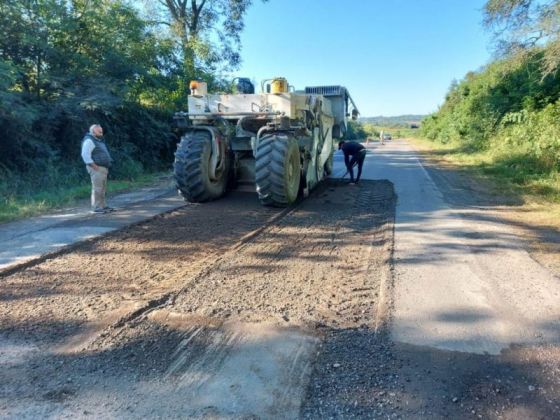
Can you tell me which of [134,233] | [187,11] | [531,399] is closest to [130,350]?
[531,399]

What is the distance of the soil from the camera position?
2.66 meters

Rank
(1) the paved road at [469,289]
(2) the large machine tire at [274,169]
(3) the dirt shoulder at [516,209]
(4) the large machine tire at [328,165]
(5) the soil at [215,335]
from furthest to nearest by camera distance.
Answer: (4) the large machine tire at [328,165] → (2) the large machine tire at [274,169] → (3) the dirt shoulder at [516,209] → (1) the paved road at [469,289] → (5) the soil at [215,335]

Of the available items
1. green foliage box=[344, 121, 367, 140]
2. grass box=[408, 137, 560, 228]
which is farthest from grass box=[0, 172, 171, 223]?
green foliage box=[344, 121, 367, 140]

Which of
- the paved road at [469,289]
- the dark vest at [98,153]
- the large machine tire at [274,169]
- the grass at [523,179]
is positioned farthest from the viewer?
the grass at [523,179]

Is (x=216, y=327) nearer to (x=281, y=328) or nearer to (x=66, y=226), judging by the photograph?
(x=281, y=328)

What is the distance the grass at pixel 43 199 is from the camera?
7.66 metres

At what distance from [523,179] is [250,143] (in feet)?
26.1

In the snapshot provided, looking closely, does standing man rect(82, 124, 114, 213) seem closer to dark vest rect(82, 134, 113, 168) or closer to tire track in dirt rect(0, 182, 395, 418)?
dark vest rect(82, 134, 113, 168)

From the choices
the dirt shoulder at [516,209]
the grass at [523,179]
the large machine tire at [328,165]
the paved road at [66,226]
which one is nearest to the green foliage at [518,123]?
the grass at [523,179]

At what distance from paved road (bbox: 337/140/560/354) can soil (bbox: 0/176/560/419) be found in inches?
7.0

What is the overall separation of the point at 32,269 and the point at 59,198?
15.2 feet

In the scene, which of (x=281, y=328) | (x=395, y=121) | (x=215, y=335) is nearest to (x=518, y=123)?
(x=281, y=328)

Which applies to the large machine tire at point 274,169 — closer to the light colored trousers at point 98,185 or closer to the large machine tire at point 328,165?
the light colored trousers at point 98,185

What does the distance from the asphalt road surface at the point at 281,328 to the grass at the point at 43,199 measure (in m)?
2.17
